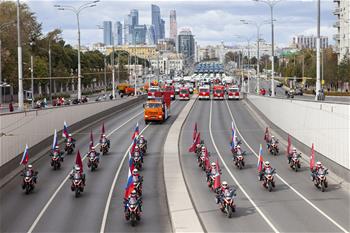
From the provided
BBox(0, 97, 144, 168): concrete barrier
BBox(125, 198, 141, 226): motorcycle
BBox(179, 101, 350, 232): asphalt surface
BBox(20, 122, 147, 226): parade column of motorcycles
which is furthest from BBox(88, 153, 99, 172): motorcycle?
BBox(125, 198, 141, 226): motorcycle

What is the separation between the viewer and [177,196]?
25.4m

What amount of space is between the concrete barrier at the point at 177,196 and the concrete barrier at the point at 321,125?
25.9 feet

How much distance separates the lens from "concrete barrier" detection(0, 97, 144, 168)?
3176cm

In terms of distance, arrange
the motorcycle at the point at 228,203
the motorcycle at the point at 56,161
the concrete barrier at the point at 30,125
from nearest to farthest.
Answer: the motorcycle at the point at 228,203, the concrete barrier at the point at 30,125, the motorcycle at the point at 56,161

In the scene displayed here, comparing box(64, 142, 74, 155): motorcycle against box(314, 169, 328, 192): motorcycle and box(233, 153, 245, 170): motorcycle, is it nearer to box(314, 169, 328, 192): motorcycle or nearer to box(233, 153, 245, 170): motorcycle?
box(233, 153, 245, 170): motorcycle

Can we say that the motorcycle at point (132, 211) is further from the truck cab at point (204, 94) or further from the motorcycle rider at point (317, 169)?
the truck cab at point (204, 94)

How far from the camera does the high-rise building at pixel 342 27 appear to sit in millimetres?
122875

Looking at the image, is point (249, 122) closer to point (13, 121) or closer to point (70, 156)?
point (70, 156)

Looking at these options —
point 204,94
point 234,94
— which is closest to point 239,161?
point 234,94

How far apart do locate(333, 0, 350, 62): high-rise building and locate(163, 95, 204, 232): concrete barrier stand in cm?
8697

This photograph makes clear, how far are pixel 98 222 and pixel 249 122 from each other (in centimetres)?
3927

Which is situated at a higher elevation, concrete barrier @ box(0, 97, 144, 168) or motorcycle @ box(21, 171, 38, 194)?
concrete barrier @ box(0, 97, 144, 168)

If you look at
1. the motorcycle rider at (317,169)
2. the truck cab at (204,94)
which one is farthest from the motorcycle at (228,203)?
the truck cab at (204,94)

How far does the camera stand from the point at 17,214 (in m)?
23.8
